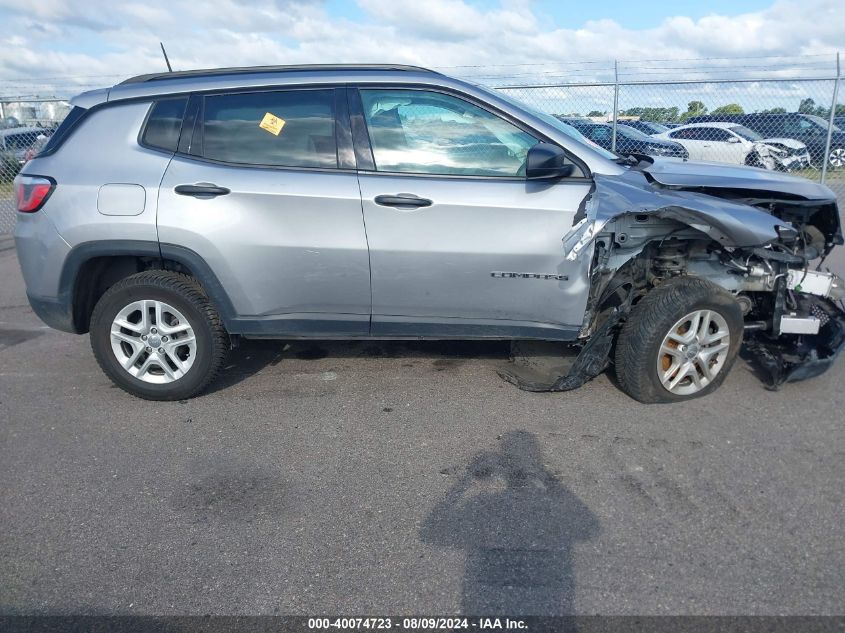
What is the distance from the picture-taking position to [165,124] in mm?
3900

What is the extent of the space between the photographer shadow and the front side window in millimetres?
1640

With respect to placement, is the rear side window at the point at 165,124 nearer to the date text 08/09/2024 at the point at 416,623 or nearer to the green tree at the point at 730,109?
the date text 08/09/2024 at the point at 416,623

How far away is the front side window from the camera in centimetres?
380

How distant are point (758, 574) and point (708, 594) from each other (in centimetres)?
26

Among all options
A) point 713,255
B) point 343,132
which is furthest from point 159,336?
point 713,255

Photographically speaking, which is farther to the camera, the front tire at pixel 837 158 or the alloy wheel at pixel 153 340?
the front tire at pixel 837 158

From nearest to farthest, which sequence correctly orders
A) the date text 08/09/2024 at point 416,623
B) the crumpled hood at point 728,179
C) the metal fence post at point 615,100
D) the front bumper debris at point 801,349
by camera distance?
the date text 08/09/2024 at point 416,623, the crumpled hood at point 728,179, the front bumper debris at point 801,349, the metal fence post at point 615,100

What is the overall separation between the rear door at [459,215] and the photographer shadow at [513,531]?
2.98 ft

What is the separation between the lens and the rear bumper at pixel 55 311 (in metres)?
4.00

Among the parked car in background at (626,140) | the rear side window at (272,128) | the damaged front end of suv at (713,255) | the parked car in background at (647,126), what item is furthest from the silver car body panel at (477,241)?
the parked car in background at (647,126)

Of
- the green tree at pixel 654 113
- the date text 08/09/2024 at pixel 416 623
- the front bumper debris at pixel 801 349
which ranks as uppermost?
the green tree at pixel 654 113

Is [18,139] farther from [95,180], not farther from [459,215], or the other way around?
[459,215]

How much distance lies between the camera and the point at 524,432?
371cm

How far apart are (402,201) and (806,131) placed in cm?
1049
